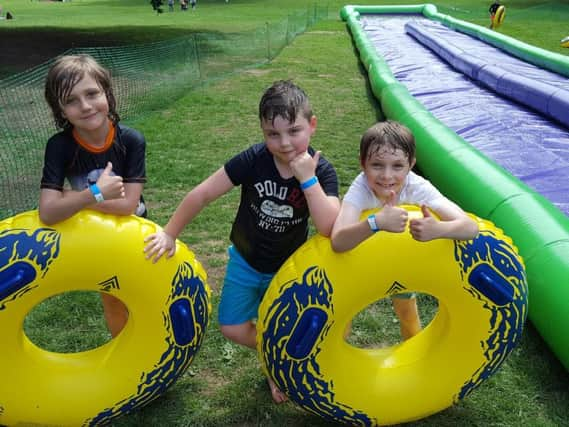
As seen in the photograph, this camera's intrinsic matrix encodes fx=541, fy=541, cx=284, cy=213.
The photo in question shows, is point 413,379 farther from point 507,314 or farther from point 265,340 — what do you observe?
point 265,340

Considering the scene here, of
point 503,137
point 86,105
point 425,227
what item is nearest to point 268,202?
point 425,227

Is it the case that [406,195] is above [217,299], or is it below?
above

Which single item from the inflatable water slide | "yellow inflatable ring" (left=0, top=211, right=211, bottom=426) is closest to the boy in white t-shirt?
"yellow inflatable ring" (left=0, top=211, right=211, bottom=426)

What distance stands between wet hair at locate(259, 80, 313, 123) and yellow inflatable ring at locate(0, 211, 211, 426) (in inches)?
28.3

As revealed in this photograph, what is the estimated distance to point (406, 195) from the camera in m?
Result: 2.26

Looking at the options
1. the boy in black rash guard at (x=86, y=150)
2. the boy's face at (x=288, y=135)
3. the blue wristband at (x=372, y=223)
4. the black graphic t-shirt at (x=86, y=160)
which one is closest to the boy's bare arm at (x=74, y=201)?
the boy in black rash guard at (x=86, y=150)

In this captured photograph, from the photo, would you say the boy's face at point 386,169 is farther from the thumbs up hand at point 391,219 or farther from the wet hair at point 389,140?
the thumbs up hand at point 391,219

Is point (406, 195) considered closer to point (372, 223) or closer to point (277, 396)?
point (372, 223)

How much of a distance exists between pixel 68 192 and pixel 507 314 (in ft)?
6.25

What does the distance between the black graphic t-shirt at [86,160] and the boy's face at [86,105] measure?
0.11m

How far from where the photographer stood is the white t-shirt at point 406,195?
2.19 meters

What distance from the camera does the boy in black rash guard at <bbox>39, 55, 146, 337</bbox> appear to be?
2.12m

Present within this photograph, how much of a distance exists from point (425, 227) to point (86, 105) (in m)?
1.43

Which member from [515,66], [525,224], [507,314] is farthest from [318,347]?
[515,66]
